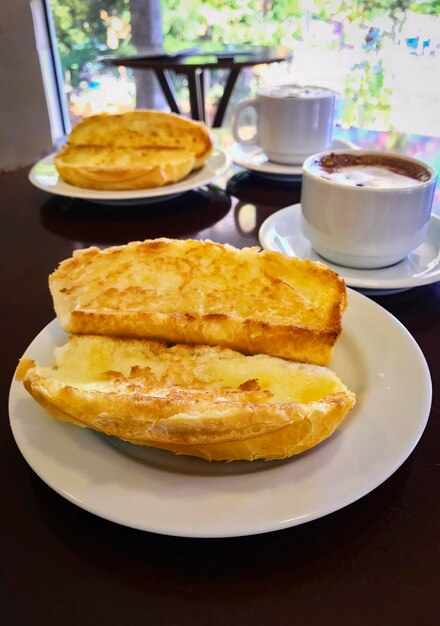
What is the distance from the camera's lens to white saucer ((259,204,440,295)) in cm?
97

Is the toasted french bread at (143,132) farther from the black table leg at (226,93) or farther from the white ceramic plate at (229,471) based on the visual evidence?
the black table leg at (226,93)

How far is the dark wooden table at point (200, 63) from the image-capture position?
307cm

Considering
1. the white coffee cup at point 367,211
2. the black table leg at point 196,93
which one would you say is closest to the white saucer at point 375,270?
the white coffee cup at point 367,211

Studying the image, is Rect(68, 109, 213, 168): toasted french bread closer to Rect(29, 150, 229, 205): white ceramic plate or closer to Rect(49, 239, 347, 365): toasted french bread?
Rect(29, 150, 229, 205): white ceramic plate

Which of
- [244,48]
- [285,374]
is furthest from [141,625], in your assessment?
[244,48]

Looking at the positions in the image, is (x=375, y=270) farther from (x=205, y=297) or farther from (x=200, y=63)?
(x=200, y=63)

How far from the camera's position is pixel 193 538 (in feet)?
1.77

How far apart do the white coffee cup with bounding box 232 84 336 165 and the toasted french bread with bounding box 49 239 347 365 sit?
0.78 meters

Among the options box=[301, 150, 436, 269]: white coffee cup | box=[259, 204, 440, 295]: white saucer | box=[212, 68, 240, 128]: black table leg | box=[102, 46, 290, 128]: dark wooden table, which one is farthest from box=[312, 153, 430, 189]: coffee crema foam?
box=[212, 68, 240, 128]: black table leg

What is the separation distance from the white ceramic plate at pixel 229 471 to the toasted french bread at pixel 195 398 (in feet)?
0.09

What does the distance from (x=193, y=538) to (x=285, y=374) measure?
9.6 inches

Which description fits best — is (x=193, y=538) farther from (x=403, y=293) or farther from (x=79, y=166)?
(x=79, y=166)

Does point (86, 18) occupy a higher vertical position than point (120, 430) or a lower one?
higher

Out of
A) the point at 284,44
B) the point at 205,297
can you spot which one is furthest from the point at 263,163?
the point at 284,44
